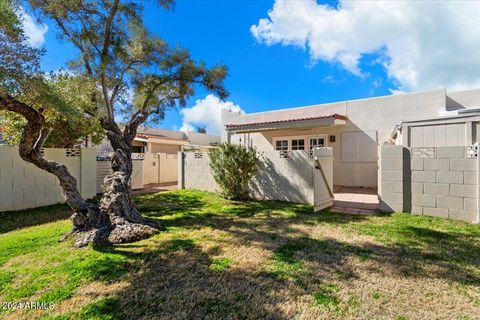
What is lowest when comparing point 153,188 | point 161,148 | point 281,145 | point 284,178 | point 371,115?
point 153,188

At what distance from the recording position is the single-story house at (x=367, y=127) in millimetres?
8773

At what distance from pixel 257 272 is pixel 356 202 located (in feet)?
21.1

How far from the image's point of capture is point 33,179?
8.79m

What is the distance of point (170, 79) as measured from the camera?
881 cm

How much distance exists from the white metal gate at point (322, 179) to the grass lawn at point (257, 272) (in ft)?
4.11

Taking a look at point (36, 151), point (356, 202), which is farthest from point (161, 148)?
point (356, 202)

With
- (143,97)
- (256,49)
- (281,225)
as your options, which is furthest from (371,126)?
(143,97)

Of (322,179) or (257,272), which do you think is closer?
(257,272)

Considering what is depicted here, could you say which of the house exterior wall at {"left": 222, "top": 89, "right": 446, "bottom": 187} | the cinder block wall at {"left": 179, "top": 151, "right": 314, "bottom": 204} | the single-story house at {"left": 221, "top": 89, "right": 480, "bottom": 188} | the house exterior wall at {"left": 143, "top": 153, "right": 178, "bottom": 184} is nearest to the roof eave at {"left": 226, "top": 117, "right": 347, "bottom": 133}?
the single-story house at {"left": 221, "top": 89, "right": 480, "bottom": 188}

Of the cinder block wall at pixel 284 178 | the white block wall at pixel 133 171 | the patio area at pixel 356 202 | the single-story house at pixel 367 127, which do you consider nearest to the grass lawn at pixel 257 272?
the patio area at pixel 356 202

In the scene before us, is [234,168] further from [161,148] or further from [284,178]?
[161,148]

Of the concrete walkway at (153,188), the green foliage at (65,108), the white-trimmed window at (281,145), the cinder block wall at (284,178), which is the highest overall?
the green foliage at (65,108)

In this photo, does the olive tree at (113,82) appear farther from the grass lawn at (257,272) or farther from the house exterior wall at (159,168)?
the house exterior wall at (159,168)

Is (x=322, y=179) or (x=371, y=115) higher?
(x=371, y=115)
